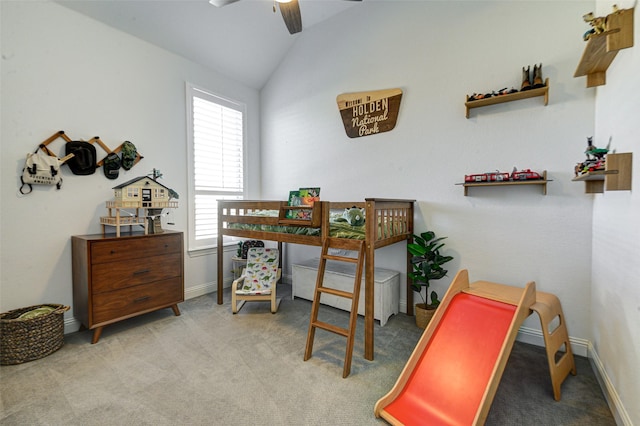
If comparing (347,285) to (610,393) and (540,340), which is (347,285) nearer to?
(540,340)

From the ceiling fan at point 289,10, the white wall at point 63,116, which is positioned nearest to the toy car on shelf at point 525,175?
the ceiling fan at point 289,10

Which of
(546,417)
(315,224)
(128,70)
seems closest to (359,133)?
(315,224)

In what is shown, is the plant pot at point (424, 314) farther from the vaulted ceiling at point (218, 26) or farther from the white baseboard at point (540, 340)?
the vaulted ceiling at point (218, 26)

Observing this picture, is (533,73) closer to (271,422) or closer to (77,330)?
(271,422)

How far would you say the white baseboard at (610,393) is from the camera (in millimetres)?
1407

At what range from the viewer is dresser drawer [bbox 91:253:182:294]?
2.32 metres

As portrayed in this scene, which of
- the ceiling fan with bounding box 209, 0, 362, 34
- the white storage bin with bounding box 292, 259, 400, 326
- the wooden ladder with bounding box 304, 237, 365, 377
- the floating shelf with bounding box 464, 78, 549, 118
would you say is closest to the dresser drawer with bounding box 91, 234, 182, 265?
the white storage bin with bounding box 292, 259, 400, 326

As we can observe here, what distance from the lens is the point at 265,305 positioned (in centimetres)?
320

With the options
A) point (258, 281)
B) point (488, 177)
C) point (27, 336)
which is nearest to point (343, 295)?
point (258, 281)

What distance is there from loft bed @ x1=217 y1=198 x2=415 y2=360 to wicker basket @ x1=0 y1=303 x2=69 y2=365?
1403 millimetres

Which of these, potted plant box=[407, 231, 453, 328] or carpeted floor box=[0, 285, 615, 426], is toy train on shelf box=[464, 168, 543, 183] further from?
carpeted floor box=[0, 285, 615, 426]

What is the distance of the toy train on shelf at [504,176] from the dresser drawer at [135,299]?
310 centimetres

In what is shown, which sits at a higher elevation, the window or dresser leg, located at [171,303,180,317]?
the window

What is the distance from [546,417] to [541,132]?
2.04 metres
